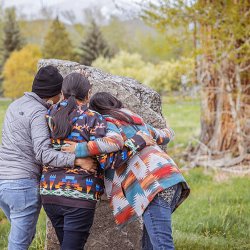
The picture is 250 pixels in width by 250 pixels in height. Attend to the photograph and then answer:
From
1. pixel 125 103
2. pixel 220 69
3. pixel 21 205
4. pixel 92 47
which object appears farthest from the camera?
pixel 92 47

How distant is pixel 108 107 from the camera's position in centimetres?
347

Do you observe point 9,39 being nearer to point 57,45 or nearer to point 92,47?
point 57,45

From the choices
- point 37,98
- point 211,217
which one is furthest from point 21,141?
point 211,217

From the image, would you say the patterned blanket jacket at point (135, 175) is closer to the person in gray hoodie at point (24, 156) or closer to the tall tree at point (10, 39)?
the person in gray hoodie at point (24, 156)

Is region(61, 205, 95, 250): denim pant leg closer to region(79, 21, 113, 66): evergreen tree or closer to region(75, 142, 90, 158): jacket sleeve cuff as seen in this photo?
region(75, 142, 90, 158): jacket sleeve cuff

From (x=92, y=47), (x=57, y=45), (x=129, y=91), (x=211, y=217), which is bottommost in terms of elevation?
(x=92, y=47)

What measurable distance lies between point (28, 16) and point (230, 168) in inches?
1972

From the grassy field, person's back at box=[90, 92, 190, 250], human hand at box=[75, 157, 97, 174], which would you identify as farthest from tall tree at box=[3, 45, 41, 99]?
human hand at box=[75, 157, 97, 174]

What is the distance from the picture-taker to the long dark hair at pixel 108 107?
3.42 metres

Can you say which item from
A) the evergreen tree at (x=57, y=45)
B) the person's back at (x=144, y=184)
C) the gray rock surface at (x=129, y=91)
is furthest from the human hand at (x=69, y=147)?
the evergreen tree at (x=57, y=45)

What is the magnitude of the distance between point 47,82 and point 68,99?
26 centimetres

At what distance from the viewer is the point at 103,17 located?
66.7 metres

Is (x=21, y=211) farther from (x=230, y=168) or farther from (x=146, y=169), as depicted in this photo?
(x=230, y=168)

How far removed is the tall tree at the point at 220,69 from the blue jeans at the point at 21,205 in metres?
6.26
